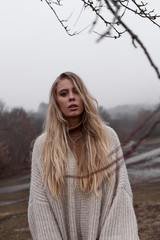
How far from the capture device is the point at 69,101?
2.04 m

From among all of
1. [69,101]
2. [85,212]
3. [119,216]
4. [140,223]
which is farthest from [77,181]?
[140,223]

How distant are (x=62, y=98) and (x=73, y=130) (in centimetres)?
23

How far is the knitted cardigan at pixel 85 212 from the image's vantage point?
6.71 feet

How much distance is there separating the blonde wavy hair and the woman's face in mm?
26

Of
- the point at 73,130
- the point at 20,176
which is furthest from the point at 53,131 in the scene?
the point at 20,176

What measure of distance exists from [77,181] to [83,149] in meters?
0.19

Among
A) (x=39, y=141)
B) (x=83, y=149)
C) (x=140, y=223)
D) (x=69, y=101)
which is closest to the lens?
(x=69, y=101)

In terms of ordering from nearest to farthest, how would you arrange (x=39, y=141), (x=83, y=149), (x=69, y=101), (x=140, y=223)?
(x=69, y=101) < (x=83, y=149) < (x=39, y=141) < (x=140, y=223)

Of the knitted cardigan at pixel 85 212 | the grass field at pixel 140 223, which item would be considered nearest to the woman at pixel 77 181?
the knitted cardigan at pixel 85 212

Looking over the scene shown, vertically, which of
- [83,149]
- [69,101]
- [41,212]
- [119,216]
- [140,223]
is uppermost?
[69,101]

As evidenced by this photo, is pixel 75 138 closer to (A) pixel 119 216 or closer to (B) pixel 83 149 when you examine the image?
(B) pixel 83 149

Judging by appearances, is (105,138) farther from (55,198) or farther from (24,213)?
(24,213)

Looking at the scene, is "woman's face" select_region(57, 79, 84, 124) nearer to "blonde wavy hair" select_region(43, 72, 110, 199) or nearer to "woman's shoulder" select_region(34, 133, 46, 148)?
"blonde wavy hair" select_region(43, 72, 110, 199)

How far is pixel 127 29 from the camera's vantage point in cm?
49
